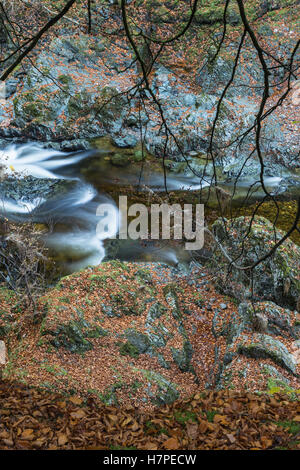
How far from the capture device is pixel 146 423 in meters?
2.84

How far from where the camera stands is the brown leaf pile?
239cm

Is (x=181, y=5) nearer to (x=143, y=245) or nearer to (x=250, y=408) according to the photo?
(x=143, y=245)

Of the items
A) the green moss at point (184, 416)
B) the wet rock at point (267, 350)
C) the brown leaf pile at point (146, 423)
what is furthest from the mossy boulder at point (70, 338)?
the wet rock at point (267, 350)

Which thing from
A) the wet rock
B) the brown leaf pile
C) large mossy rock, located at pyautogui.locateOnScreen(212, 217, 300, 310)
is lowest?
the wet rock

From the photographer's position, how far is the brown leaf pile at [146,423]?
7.85 ft

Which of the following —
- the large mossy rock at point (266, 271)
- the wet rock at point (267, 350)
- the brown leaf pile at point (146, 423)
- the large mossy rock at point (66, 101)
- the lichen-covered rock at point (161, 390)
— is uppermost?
the large mossy rock at point (66, 101)

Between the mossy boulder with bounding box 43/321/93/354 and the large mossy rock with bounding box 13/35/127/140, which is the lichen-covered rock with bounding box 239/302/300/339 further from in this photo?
the large mossy rock with bounding box 13/35/127/140

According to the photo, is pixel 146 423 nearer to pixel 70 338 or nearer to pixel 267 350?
pixel 70 338

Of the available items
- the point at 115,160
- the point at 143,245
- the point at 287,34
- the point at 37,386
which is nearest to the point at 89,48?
the point at 115,160

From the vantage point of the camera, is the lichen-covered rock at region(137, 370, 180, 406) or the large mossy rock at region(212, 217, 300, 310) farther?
the large mossy rock at region(212, 217, 300, 310)

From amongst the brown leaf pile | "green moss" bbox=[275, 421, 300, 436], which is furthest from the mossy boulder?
"green moss" bbox=[275, 421, 300, 436]

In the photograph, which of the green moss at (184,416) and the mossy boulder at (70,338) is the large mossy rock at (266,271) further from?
the green moss at (184,416)

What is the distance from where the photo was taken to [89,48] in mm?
14578
